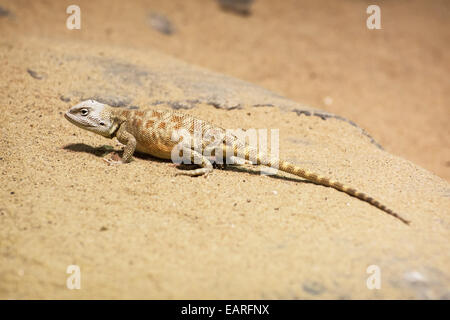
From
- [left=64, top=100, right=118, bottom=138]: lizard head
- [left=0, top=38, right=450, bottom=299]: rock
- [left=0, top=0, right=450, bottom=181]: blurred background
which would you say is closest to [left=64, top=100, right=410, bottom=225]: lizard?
[left=64, top=100, right=118, bottom=138]: lizard head

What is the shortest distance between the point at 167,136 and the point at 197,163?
0.48 metres

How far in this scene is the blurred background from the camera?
34.1 feet

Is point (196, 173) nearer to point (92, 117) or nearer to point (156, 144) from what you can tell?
point (156, 144)

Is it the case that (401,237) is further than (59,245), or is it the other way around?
(401,237)

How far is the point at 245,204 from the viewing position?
13.4 ft

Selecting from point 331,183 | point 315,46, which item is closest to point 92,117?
point 331,183

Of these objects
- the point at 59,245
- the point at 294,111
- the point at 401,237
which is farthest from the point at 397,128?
the point at 59,245

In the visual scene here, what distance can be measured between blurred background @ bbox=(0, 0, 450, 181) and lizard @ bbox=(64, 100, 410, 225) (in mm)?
4876

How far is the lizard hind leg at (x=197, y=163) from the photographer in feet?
15.1

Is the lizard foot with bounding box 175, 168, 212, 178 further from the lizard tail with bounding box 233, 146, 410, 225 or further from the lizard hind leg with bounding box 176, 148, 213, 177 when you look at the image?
the lizard tail with bounding box 233, 146, 410, 225

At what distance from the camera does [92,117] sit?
4.90 meters
